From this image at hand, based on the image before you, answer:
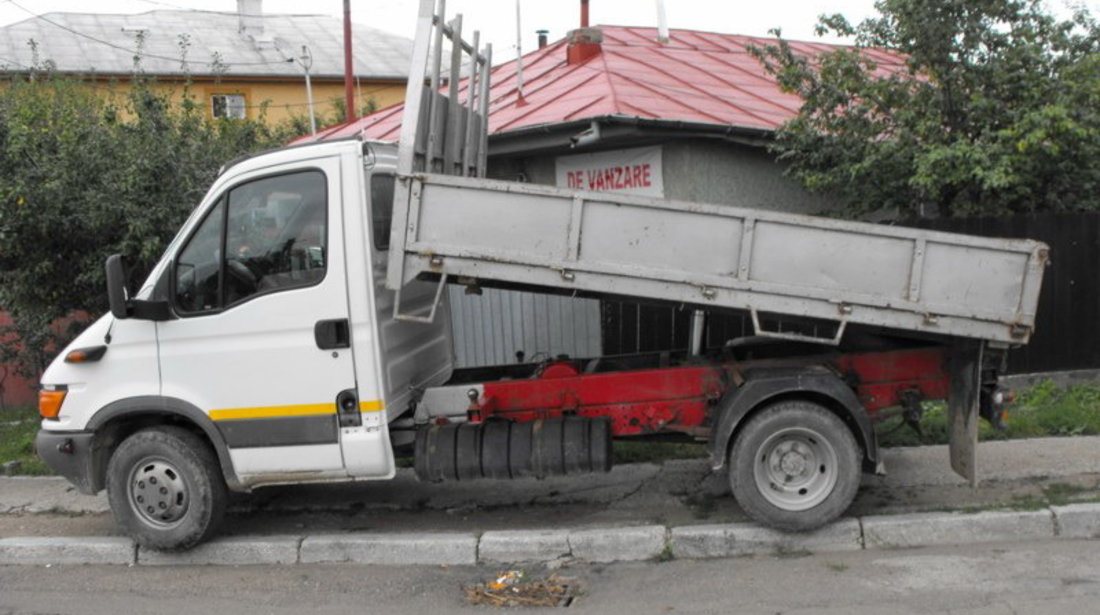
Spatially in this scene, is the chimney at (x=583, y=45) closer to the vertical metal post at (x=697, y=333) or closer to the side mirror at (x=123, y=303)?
the vertical metal post at (x=697, y=333)

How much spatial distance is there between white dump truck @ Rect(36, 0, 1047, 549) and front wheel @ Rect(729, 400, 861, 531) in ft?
0.04

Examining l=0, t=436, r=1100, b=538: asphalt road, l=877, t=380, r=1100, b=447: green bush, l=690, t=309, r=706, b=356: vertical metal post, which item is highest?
l=690, t=309, r=706, b=356: vertical metal post

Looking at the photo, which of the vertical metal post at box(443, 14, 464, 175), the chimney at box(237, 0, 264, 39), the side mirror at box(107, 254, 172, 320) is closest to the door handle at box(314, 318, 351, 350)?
the side mirror at box(107, 254, 172, 320)

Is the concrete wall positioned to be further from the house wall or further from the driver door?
the house wall

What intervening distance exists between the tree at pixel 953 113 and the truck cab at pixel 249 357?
462cm

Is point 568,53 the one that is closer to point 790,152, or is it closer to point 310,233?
point 790,152

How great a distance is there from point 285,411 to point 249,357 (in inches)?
15.3

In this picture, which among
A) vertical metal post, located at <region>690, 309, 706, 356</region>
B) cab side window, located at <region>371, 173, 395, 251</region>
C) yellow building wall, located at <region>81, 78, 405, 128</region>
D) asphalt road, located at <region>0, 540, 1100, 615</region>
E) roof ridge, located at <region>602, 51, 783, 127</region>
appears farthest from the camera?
yellow building wall, located at <region>81, 78, 405, 128</region>

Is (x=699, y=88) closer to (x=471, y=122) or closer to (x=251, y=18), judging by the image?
(x=471, y=122)

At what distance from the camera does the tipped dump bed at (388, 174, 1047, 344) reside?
5.71m

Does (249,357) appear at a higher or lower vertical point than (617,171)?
lower

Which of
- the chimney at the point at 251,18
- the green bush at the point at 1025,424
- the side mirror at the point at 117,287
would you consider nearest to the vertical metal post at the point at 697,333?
the green bush at the point at 1025,424

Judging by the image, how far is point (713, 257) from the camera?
19.0 feet

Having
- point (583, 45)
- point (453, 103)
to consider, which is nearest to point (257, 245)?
point (453, 103)
